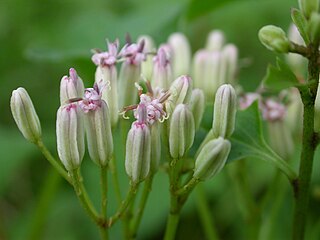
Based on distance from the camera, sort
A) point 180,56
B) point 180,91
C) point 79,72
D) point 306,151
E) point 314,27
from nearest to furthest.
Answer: point 314,27
point 306,151
point 180,91
point 180,56
point 79,72

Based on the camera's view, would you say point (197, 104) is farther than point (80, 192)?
Yes

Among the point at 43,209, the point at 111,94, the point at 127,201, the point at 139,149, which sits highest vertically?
the point at 111,94

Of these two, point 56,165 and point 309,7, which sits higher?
point 309,7

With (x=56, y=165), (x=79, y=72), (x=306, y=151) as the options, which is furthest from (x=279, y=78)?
(x=79, y=72)

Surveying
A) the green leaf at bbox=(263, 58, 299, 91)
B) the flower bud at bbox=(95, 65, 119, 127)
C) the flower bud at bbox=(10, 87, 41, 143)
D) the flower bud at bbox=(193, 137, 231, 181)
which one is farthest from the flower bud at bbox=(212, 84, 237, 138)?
the flower bud at bbox=(10, 87, 41, 143)

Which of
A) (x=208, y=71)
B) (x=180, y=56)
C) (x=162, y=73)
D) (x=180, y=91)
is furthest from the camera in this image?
(x=180, y=56)

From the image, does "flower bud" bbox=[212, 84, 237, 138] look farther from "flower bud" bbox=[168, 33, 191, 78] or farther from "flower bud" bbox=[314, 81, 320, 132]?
"flower bud" bbox=[168, 33, 191, 78]

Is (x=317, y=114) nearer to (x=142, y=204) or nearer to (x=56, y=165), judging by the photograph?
(x=142, y=204)
